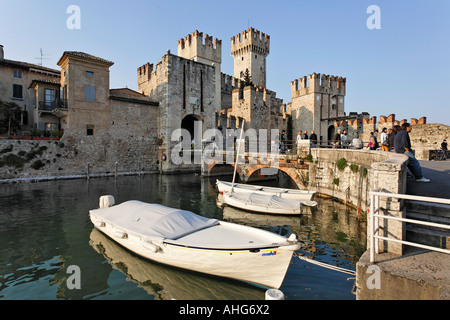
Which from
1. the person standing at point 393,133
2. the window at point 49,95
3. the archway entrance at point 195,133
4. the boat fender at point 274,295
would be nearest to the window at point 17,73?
the window at point 49,95

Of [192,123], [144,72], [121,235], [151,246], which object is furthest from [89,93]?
[151,246]

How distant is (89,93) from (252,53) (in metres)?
36.4

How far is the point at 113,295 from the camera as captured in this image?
19.1 feet

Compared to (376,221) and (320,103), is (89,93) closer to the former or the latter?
(376,221)

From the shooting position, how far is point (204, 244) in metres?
6.41

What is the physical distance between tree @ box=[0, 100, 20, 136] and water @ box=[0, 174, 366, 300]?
58.3 feet

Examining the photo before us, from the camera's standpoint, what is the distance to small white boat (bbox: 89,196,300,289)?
5.86 meters

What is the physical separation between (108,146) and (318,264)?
26.0 meters

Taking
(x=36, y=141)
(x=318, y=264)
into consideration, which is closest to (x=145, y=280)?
(x=318, y=264)

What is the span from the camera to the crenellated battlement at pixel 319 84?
1411 inches

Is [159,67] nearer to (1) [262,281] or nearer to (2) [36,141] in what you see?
(2) [36,141]

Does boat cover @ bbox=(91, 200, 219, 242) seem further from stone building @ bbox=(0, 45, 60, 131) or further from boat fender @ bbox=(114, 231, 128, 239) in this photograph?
stone building @ bbox=(0, 45, 60, 131)

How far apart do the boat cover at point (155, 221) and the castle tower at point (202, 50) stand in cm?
3348
